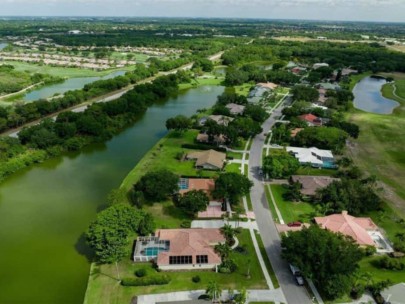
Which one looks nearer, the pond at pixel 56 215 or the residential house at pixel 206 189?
the pond at pixel 56 215

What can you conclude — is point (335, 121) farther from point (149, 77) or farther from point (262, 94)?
point (149, 77)

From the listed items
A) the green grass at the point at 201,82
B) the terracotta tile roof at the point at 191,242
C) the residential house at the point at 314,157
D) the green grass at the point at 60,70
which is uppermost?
the terracotta tile roof at the point at 191,242

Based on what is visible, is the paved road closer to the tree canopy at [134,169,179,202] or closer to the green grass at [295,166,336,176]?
the green grass at [295,166,336,176]

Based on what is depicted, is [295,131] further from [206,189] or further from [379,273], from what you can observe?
[379,273]

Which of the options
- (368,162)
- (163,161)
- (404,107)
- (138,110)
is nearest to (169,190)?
(163,161)

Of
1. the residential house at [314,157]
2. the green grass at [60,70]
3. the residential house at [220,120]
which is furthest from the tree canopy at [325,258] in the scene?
the green grass at [60,70]

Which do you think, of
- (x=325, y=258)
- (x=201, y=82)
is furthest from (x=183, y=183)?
(x=201, y=82)

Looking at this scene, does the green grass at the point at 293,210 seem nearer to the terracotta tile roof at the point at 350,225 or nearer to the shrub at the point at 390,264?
the terracotta tile roof at the point at 350,225

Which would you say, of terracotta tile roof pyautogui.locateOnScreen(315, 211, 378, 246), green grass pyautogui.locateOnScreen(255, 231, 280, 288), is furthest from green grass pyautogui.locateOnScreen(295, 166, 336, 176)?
green grass pyautogui.locateOnScreen(255, 231, 280, 288)
